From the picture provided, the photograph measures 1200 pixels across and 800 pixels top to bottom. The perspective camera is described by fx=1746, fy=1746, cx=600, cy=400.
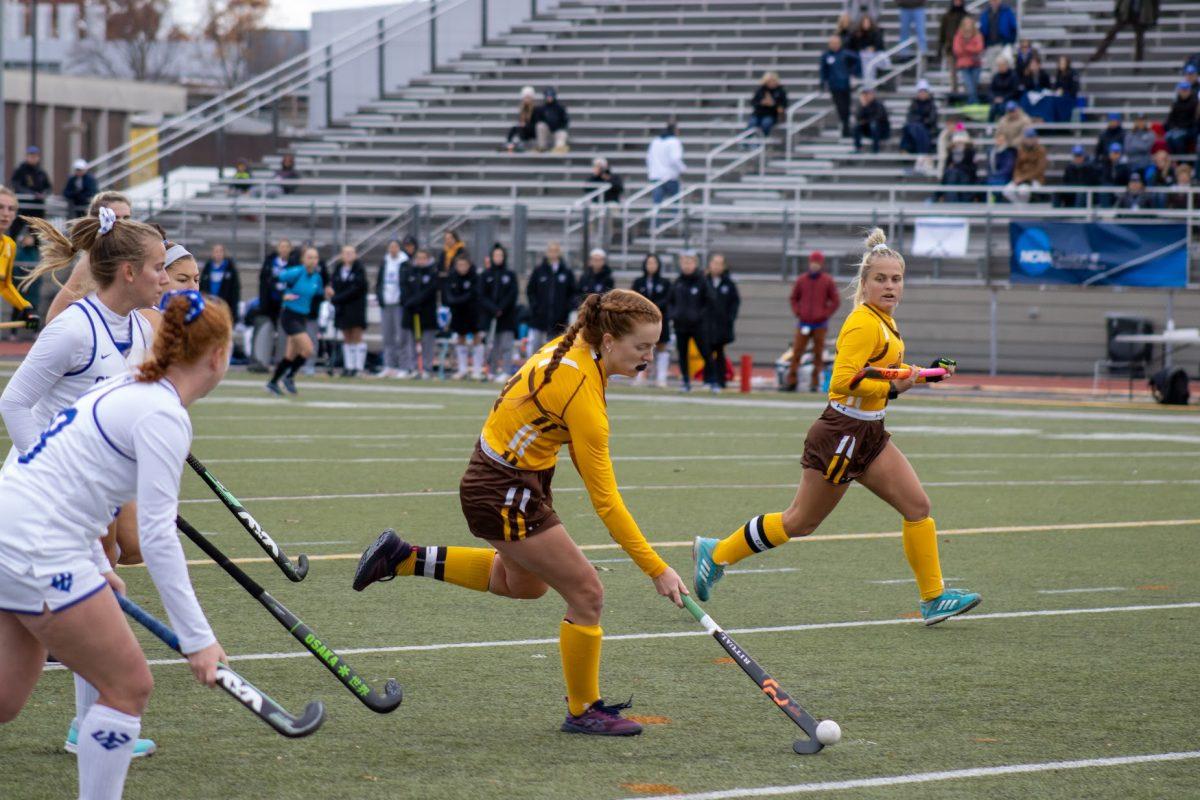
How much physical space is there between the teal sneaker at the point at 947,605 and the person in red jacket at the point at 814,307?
15.0m

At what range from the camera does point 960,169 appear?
2812cm

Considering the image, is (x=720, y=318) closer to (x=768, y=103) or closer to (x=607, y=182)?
(x=607, y=182)

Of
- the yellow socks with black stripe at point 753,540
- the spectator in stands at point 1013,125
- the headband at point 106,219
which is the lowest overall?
the yellow socks with black stripe at point 753,540

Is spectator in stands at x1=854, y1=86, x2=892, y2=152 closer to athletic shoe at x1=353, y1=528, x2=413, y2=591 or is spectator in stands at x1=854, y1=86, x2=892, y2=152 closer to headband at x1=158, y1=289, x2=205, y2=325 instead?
athletic shoe at x1=353, y1=528, x2=413, y2=591

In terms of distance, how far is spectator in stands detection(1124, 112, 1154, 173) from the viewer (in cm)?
2725

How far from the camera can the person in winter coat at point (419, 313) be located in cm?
2467

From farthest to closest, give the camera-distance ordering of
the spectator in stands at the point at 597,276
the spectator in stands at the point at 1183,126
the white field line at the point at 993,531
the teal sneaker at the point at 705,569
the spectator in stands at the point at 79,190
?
the spectator in stands at the point at 79,190 < the spectator in stands at the point at 1183,126 < the spectator in stands at the point at 597,276 < the white field line at the point at 993,531 < the teal sneaker at the point at 705,569

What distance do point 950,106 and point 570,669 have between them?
87.4 feet

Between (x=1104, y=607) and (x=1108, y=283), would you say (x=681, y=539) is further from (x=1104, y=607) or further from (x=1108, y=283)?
(x=1108, y=283)

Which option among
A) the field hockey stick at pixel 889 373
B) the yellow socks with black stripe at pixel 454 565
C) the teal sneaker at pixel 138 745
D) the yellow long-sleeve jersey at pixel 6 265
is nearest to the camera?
the teal sneaker at pixel 138 745

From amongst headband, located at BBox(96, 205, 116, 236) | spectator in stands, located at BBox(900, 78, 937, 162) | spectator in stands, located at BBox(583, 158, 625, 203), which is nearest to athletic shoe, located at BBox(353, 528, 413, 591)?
headband, located at BBox(96, 205, 116, 236)

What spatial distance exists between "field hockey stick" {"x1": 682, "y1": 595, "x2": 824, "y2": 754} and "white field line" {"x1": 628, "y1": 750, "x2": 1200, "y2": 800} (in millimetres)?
321

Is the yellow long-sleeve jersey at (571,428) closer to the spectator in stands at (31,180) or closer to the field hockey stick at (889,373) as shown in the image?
the field hockey stick at (889,373)

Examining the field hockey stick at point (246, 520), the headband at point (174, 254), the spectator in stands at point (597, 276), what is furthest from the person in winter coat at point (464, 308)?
the headband at point (174, 254)
